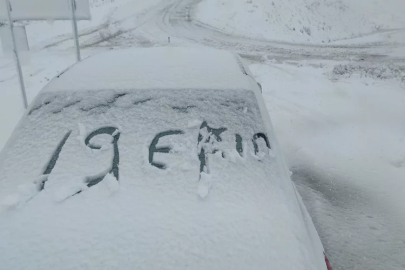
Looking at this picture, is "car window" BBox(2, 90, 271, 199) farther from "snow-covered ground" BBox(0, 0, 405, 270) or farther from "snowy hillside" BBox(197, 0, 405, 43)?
"snowy hillside" BBox(197, 0, 405, 43)

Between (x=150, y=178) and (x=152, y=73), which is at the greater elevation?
(x=152, y=73)

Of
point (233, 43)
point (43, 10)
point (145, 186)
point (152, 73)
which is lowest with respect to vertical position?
point (233, 43)

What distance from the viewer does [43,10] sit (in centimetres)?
603

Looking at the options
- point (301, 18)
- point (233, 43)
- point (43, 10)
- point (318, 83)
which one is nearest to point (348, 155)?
point (318, 83)

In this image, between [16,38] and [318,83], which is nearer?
[16,38]

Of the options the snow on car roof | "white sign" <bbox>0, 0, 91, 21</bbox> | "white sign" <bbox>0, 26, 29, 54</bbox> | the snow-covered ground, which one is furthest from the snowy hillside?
the snow on car roof

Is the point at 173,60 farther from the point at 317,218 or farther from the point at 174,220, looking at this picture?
the point at 317,218

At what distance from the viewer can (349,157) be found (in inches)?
212

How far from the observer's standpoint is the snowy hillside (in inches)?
633

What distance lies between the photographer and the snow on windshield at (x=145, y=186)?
1.59 meters

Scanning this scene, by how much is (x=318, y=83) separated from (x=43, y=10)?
6052mm

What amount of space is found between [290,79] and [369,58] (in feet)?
14.9

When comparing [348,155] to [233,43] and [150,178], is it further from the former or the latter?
[233,43]

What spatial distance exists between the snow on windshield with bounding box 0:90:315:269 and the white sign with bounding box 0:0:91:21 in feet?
13.4
